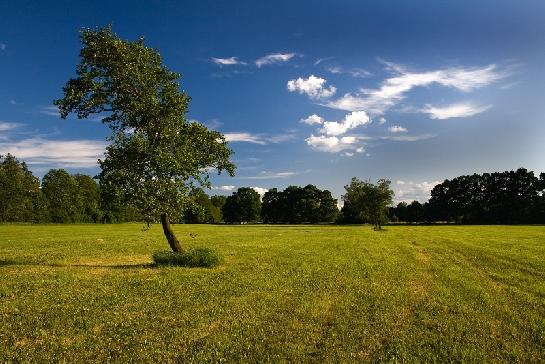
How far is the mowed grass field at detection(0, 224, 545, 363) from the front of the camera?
12203 millimetres

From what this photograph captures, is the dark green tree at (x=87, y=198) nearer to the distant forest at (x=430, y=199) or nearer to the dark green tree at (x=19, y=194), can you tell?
the distant forest at (x=430, y=199)

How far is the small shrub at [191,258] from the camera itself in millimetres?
28922

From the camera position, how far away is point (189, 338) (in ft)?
43.6

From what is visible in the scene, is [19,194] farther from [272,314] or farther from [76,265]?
[272,314]

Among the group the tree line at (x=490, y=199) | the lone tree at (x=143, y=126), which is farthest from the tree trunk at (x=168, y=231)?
the tree line at (x=490, y=199)

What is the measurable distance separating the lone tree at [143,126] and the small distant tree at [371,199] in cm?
8038

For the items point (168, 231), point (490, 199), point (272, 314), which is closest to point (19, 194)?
point (168, 231)

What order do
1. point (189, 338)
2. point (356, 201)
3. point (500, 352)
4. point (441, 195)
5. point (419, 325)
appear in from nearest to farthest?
1. point (500, 352)
2. point (189, 338)
3. point (419, 325)
4. point (356, 201)
5. point (441, 195)

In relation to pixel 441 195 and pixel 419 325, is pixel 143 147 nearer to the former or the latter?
pixel 419 325

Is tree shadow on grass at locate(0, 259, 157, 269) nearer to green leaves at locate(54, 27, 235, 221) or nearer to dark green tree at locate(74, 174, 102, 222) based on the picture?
green leaves at locate(54, 27, 235, 221)

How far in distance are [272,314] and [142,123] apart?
737 inches

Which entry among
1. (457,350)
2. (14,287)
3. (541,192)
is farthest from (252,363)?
(541,192)

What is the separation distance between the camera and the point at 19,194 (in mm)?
132625

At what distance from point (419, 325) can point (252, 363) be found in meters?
6.73
